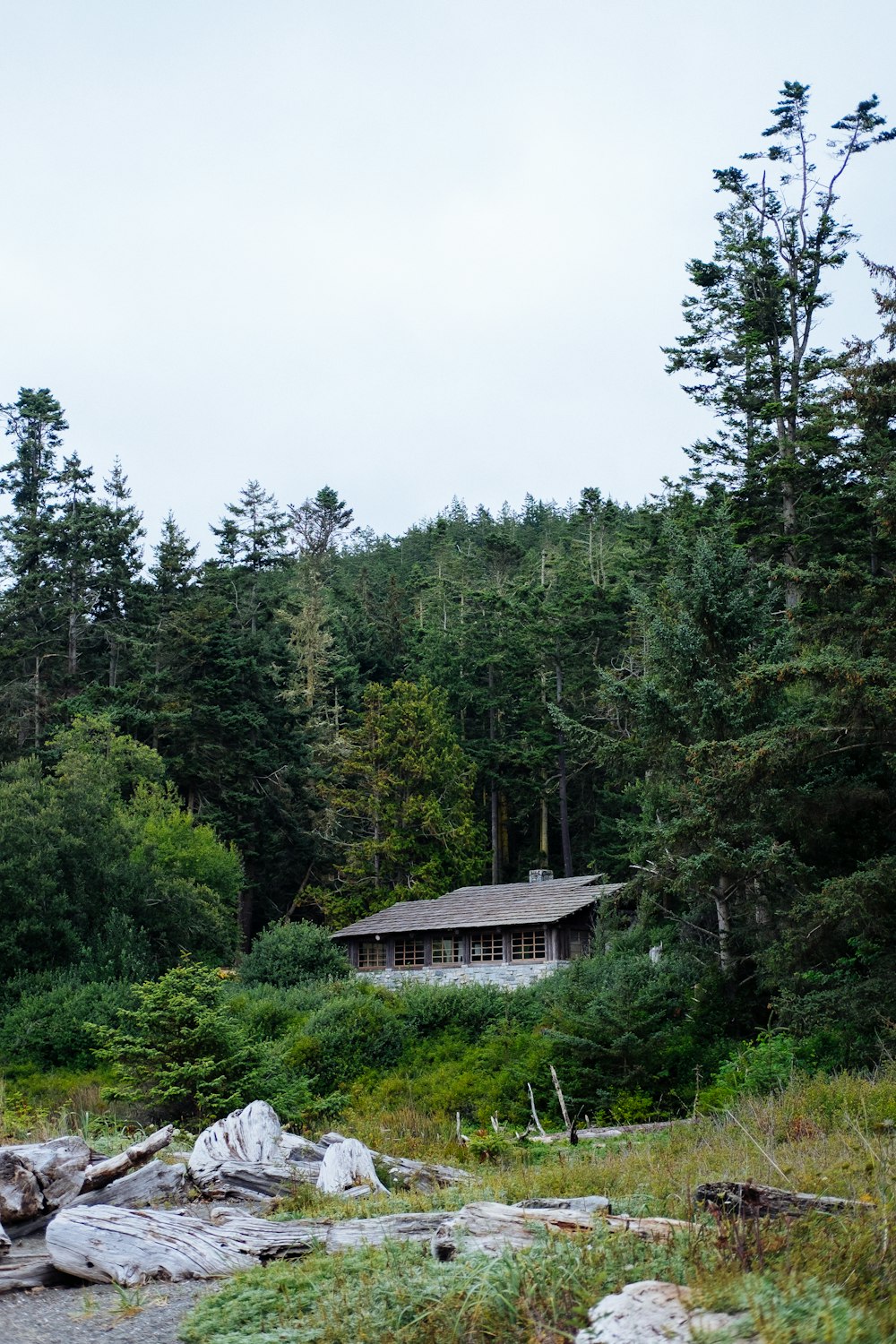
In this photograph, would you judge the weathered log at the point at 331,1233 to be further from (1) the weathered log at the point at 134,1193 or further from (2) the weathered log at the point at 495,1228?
(1) the weathered log at the point at 134,1193

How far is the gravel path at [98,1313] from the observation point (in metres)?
6.16

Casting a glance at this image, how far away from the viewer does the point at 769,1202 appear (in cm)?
640

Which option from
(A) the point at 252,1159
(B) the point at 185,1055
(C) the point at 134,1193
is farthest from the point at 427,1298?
(B) the point at 185,1055

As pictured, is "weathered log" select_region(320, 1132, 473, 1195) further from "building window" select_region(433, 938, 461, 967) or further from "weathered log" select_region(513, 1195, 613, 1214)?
"building window" select_region(433, 938, 461, 967)

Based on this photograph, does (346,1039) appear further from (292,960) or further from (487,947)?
(487,947)

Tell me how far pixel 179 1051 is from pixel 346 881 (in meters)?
30.7

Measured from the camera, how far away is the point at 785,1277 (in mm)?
4871

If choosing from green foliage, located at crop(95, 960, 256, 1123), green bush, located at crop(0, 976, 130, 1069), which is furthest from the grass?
green bush, located at crop(0, 976, 130, 1069)

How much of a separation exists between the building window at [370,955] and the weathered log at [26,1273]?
31401 mm

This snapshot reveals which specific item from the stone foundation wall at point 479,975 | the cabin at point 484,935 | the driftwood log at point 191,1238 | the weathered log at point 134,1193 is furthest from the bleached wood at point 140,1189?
the cabin at point 484,935

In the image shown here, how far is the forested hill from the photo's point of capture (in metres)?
21.0

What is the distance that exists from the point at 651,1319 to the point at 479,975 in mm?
31992

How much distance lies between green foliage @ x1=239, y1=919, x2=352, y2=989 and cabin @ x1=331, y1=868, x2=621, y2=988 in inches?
86.6

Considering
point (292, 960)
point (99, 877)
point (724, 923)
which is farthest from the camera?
point (292, 960)
